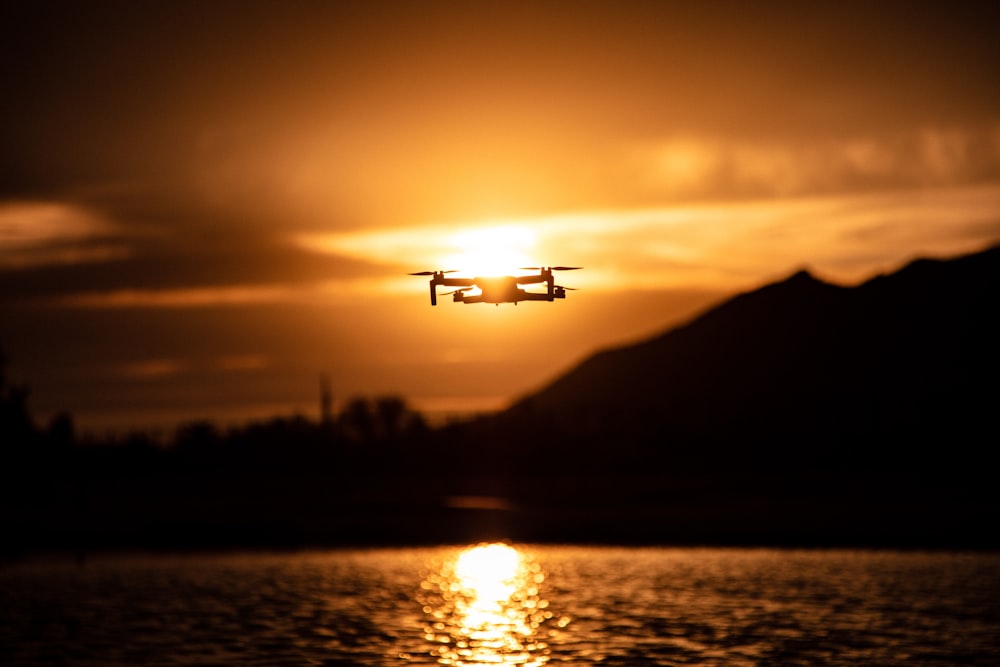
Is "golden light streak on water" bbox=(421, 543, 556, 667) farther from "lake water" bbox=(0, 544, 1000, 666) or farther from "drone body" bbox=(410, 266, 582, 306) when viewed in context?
"drone body" bbox=(410, 266, 582, 306)

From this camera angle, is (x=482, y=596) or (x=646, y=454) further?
(x=646, y=454)

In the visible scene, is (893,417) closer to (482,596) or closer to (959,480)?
(959,480)

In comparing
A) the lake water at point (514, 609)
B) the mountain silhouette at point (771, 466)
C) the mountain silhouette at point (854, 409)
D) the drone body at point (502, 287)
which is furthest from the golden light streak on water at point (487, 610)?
the mountain silhouette at point (854, 409)

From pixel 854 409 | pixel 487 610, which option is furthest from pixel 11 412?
pixel 854 409

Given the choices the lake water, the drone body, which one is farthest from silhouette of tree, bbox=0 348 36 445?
the drone body

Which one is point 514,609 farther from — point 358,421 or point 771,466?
point 358,421

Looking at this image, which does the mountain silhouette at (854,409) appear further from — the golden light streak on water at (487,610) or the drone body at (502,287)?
the drone body at (502,287)

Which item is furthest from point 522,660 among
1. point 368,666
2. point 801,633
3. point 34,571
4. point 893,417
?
point 893,417
